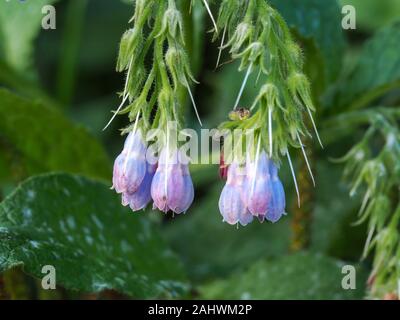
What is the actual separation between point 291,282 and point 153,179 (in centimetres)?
87

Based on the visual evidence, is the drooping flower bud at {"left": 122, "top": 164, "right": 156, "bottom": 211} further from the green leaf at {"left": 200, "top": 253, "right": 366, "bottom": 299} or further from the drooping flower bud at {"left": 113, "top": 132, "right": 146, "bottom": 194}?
the green leaf at {"left": 200, "top": 253, "right": 366, "bottom": 299}

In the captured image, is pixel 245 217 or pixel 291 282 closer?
pixel 245 217

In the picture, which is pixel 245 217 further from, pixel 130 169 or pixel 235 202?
pixel 130 169

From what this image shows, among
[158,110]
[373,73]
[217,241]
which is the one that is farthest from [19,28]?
[158,110]

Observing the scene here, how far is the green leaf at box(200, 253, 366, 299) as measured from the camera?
2416 millimetres

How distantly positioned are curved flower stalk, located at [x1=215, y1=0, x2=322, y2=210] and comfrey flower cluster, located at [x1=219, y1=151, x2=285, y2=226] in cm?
4

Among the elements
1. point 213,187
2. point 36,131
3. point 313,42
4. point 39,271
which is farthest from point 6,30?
point 39,271

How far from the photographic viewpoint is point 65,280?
1934mm

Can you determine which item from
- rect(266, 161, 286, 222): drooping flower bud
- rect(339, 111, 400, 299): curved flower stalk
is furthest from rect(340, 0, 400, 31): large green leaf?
rect(266, 161, 286, 222): drooping flower bud

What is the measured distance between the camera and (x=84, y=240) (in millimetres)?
2176

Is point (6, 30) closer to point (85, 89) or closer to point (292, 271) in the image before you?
point (85, 89)

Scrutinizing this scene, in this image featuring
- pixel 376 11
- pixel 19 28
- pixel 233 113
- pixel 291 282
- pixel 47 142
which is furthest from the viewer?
pixel 376 11

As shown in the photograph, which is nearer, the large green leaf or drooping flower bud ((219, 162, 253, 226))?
drooping flower bud ((219, 162, 253, 226))

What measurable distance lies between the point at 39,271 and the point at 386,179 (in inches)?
38.3
